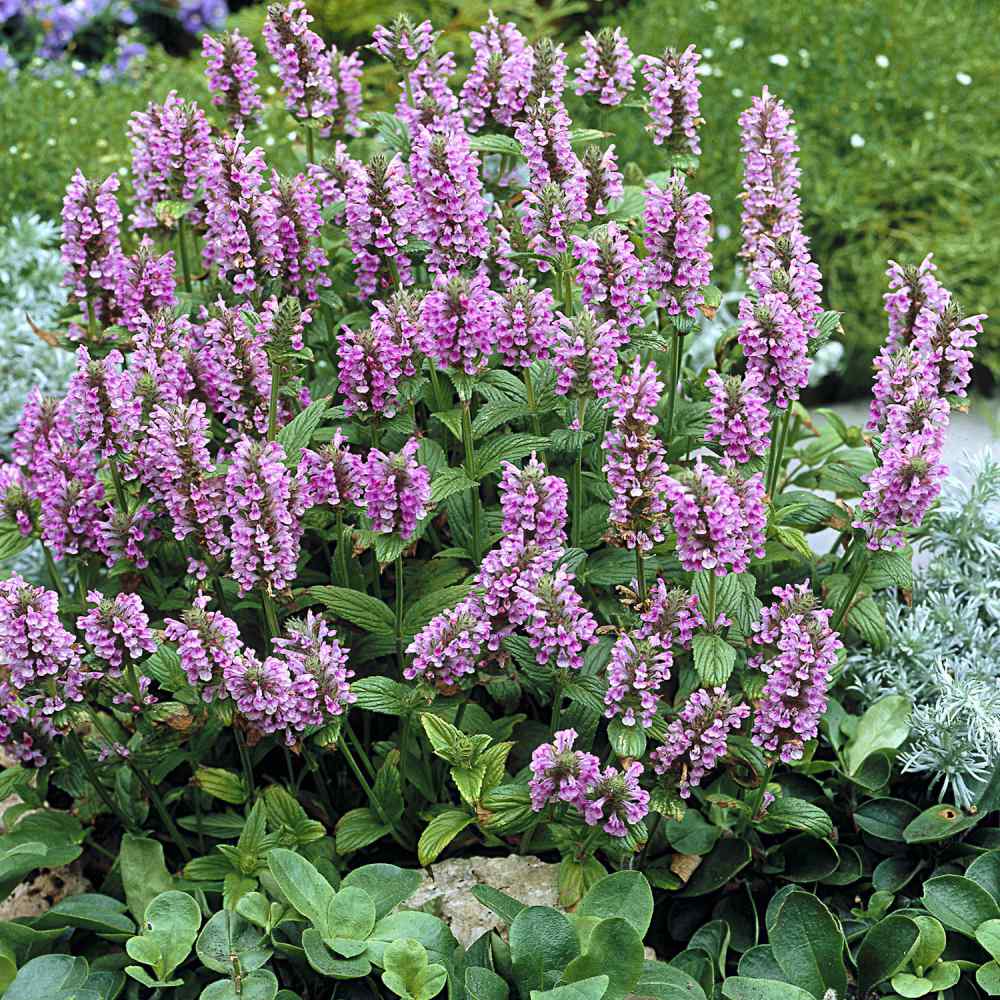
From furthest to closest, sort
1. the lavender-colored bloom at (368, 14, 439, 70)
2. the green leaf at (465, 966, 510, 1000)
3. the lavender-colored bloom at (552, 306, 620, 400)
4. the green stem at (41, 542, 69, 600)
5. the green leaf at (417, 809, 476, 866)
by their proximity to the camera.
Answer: the lavender-colored bloom at (368, 14, 439, 70), the green stem at (41, 542, 69, 600), the green leaf at (417, 809, 476, 866), the lavender-colored bloom at (552, 306, 620, 400), the green leaf at (465, 966, 510, 1000)

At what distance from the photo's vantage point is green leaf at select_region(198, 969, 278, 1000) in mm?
2141

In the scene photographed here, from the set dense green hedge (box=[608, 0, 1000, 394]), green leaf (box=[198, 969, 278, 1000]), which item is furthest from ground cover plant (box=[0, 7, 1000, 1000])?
dense green hedge (box=[608, 0, 1000, 394])

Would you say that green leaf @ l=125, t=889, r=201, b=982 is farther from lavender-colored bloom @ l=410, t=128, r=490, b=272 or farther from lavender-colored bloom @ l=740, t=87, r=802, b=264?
lavender-colored bloom @ l=740, t=87, r=802, b=264

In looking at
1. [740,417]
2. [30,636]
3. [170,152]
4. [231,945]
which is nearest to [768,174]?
[740,417]

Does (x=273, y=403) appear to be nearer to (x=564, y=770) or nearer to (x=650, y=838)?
(x=564, y=770)

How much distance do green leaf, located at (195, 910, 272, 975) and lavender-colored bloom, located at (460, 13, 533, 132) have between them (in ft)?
5.61

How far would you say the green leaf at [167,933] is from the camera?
225cm

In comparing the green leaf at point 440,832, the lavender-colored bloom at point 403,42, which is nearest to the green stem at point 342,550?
the green leaf at point 440,832

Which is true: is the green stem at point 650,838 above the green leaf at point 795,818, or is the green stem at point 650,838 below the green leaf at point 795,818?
below

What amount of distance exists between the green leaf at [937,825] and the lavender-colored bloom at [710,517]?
0.82 metres

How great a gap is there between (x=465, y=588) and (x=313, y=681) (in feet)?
1.16

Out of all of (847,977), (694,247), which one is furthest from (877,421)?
(847,977)

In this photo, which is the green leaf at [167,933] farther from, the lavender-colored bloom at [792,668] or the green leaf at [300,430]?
the lavender-colored bloom at [792,668]

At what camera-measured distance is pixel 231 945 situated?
7.50ft
